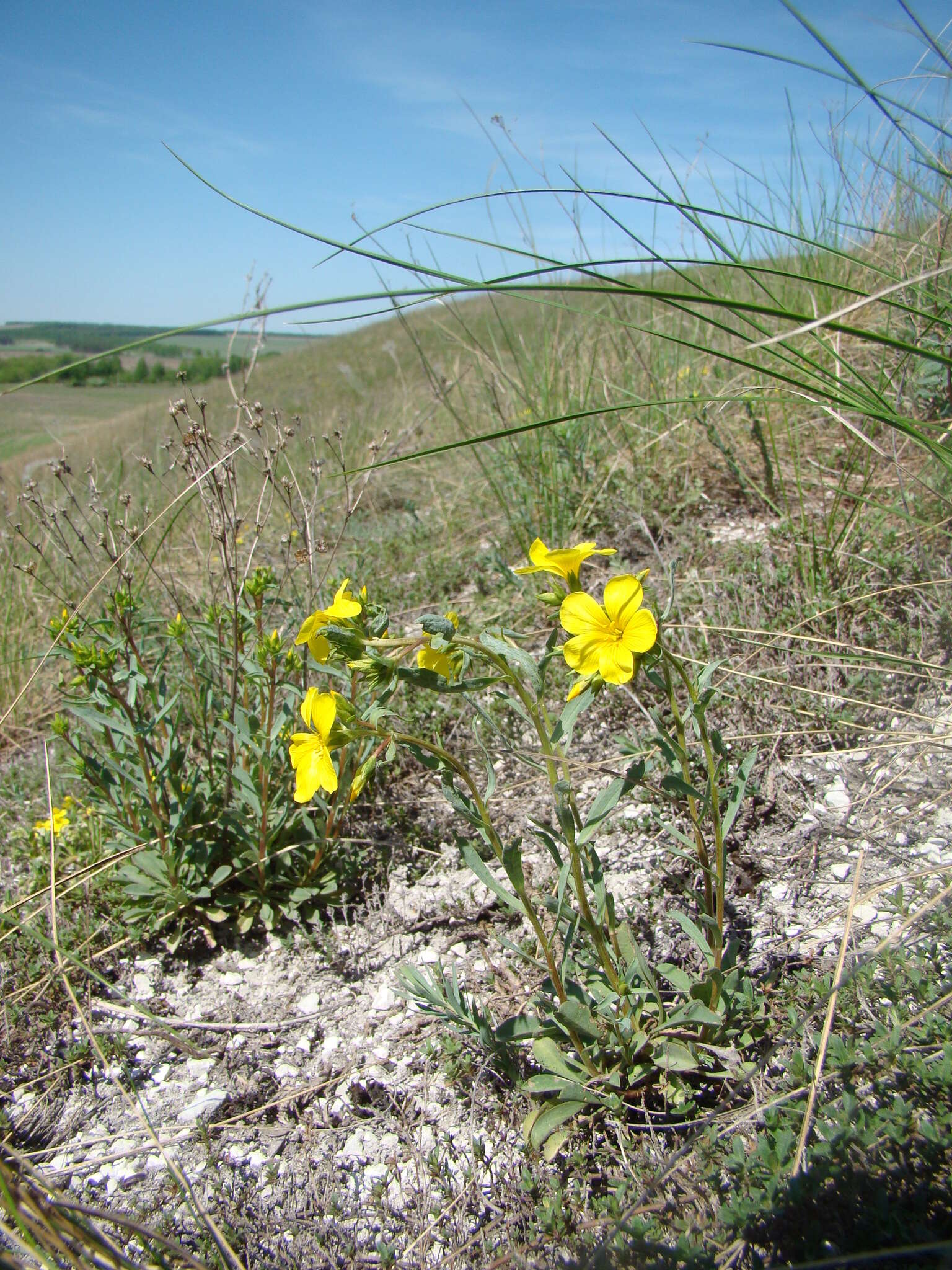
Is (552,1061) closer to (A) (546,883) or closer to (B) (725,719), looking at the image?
(A) (546,883)

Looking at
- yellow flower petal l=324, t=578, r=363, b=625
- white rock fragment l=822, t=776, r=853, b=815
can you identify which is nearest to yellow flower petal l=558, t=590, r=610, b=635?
yellow flower petal l=324, t=578, r=363, b=625

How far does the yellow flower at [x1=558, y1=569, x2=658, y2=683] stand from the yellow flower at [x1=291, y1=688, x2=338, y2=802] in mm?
408

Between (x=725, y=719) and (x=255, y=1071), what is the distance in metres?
1.58

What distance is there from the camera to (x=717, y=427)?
353 centimetres

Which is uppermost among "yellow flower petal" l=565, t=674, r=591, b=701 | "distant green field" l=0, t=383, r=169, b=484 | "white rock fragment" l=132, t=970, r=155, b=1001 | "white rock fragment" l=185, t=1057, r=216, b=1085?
"distant green field" l=0, t=383, r=169, b=484

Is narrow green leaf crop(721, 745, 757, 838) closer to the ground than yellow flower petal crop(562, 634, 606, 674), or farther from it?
closer to the ground

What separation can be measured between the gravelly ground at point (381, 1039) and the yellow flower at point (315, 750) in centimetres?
79

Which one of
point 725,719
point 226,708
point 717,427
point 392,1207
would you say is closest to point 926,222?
point 717,427

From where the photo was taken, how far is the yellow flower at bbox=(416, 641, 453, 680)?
126 cm

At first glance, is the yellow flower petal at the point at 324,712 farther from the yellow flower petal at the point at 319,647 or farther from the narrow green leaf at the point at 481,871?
the narrow green leaf at the point at 481,871

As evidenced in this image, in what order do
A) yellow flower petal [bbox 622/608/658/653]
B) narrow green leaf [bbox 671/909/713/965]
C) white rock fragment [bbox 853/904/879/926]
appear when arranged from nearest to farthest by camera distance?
yellow flower petal [bbox 622/608/658/653] → narrow green leaf [bbox 671/909/713/965] → white rock fragment [bbox 853/904/879/926]

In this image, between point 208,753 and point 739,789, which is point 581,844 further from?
point 208,753

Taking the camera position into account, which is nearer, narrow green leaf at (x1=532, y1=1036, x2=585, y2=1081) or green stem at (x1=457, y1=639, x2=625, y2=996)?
green stem at (x1=457, y1=639, x2=625, y2=996)

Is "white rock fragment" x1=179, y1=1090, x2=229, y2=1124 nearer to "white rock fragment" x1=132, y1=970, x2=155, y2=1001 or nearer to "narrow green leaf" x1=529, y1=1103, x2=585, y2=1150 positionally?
"white rock fragment" x1=132, y1=970, x2=155, y2=1001
